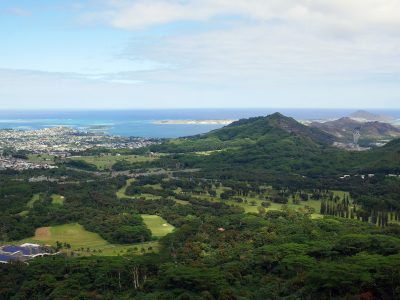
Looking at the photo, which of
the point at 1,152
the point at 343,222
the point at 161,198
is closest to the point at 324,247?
the point at 343,222

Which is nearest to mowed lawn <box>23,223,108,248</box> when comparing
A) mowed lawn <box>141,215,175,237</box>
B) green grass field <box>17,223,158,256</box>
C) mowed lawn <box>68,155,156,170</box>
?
green grass field <box>17,223,158,256</box>

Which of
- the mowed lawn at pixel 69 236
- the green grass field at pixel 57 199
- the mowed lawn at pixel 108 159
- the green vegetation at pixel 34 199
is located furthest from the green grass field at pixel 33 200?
the mowed lawn at pixel 108 159

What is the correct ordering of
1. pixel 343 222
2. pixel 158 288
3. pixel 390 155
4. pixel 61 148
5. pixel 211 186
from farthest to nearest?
pixel 61 148 < pixel 390 155 < pixel 211 186 < pixel 343 222 < pixel 158 288

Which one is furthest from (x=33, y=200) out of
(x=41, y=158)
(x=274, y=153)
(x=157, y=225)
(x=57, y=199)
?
(x=274, y=153)

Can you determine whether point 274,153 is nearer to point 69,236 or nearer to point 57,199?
point 57,199

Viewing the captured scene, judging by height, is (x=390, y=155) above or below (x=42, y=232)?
above

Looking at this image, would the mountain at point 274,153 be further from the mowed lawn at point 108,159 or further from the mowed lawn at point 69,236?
the mowed lawn at point 69,236

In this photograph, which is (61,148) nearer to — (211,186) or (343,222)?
(211,186)
